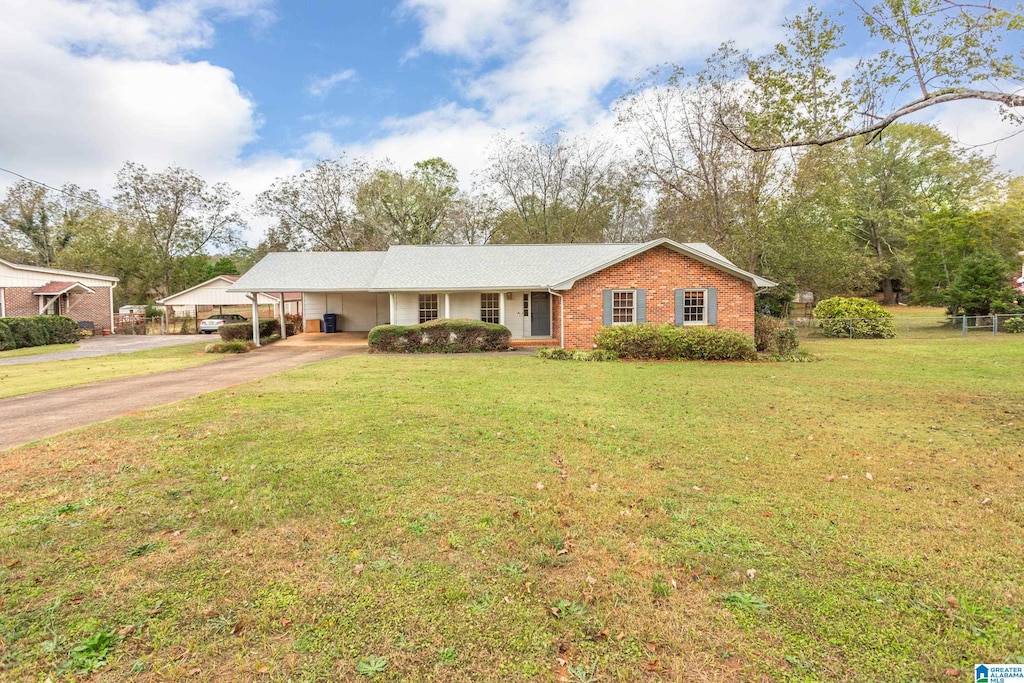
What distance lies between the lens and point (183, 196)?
128 ft

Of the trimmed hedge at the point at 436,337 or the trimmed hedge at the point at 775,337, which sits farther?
the trimmed hedge at the point at 436,337

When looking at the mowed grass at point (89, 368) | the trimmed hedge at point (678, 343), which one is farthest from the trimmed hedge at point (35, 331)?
the trimmed hedge at point (678, 343)

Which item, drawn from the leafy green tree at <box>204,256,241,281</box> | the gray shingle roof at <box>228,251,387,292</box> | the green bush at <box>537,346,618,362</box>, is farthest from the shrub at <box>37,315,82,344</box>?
the leafy green tree at <box>204,256,241,281</box>

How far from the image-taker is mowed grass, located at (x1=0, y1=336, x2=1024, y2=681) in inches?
99.3

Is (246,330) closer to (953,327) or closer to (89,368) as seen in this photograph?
(89,368)

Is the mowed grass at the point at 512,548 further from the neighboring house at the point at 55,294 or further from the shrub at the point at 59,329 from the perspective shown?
the neighboring house at the point at 55,294

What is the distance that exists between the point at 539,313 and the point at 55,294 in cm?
2634

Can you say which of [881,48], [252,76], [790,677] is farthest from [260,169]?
[790,677]

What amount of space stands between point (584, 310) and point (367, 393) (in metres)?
9.99

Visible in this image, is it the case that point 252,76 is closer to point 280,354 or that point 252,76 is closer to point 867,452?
point 280,354

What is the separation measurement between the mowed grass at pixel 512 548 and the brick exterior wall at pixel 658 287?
399 inches

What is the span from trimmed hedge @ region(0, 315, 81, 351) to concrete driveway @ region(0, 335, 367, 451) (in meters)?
11.0

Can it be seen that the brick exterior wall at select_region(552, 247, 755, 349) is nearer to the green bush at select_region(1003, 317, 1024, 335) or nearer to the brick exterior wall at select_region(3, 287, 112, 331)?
the green bush at select_region(1003, 317, 1024, 335)

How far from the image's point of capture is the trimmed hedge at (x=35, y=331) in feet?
62.7
